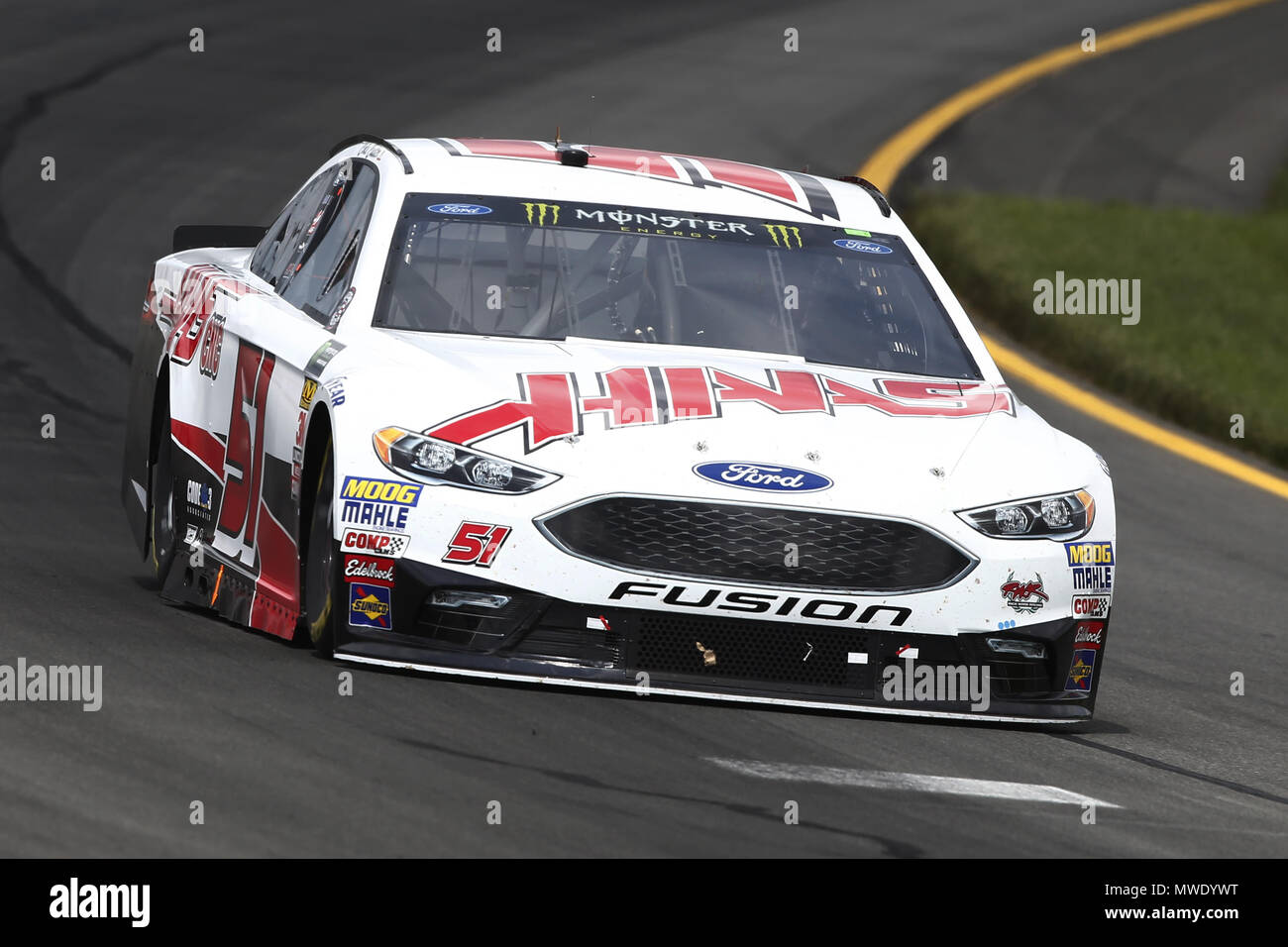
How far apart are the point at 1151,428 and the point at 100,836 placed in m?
9.47

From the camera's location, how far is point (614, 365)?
688 cm

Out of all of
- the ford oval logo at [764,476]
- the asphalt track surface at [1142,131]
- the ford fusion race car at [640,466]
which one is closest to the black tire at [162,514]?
the ford fusion race car at [640,466]

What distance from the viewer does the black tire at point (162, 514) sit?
26.9 feet

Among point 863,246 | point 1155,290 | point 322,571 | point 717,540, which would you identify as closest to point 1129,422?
point 1155,290

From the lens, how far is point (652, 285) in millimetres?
7465

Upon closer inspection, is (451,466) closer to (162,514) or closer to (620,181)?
(620,181)

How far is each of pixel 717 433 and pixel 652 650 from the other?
618 mm

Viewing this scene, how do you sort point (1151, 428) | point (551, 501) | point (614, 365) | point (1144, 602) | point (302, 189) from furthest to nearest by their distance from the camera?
point (1151, 428) → point (1144, 602) → point (302, 189) → point (614, 365) → point (551, 501)

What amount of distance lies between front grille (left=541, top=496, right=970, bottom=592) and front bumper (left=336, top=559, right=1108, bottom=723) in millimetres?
128

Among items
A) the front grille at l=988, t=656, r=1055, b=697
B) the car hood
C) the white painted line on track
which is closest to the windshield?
the car hood

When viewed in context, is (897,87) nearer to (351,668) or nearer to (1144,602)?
(1144,602)

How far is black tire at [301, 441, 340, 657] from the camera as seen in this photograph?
652cm

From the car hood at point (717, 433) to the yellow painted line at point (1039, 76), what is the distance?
19.2 ft
